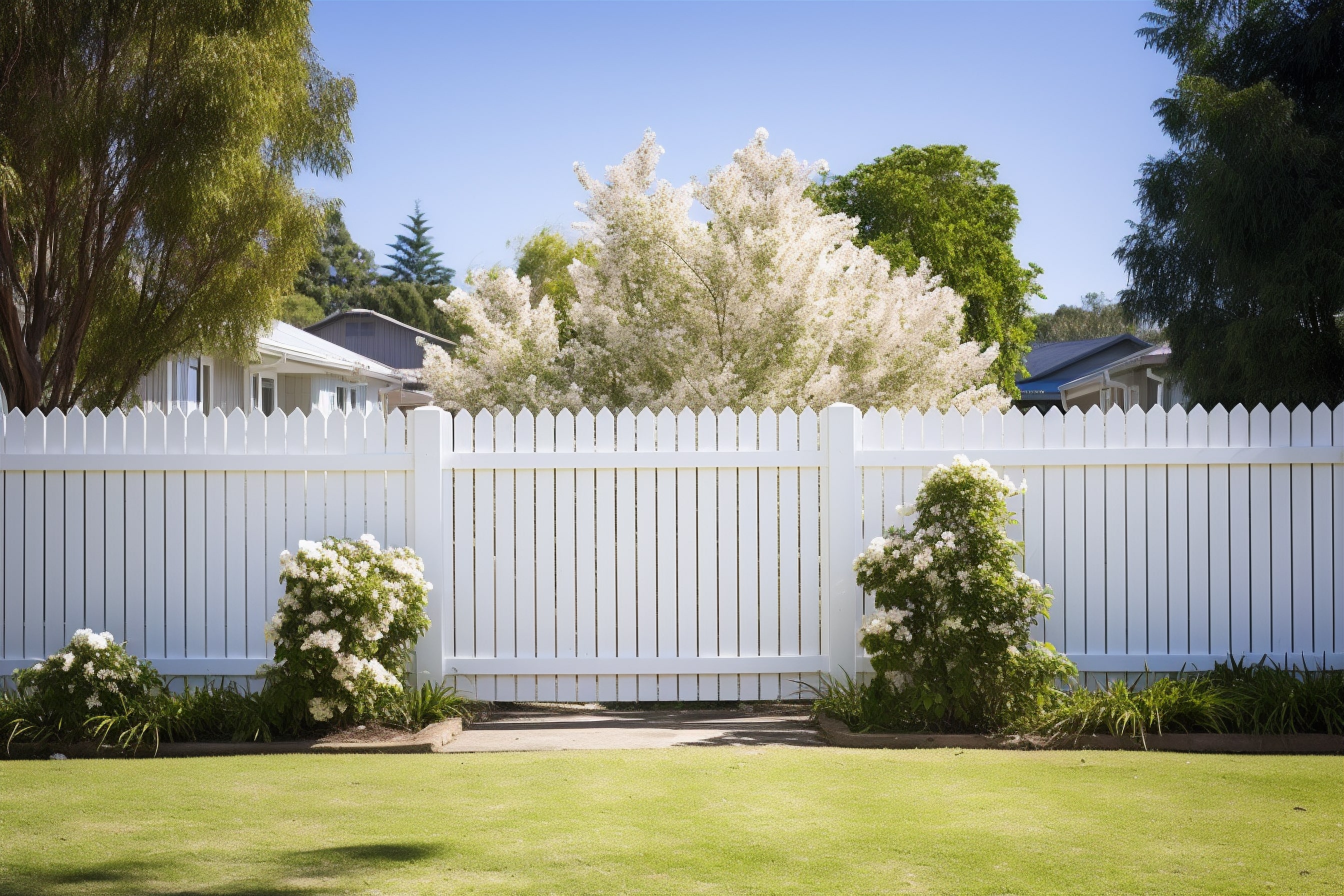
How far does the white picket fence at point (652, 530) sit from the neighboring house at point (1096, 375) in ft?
42.9

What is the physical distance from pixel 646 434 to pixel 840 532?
1.28 metres

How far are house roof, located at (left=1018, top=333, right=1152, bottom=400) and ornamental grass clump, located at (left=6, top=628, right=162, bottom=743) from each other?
36.1m

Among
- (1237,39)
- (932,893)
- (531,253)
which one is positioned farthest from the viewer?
(531,253)

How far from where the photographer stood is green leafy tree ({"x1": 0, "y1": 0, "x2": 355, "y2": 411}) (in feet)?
29.0

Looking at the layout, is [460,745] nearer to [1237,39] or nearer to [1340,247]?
[1340,247]

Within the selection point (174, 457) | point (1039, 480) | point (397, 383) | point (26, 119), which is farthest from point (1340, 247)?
point (397, 383)

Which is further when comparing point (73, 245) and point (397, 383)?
point (397, 383)

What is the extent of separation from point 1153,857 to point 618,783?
2.18 metres

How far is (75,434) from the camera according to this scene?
272 inches

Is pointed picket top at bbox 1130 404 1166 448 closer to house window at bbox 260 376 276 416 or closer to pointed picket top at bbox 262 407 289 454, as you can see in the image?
pointed picket top at bbox 262 407 289 454

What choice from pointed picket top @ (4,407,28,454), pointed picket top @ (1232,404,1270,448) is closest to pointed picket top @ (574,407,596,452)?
pointed picket top @ (4,407,28,454)

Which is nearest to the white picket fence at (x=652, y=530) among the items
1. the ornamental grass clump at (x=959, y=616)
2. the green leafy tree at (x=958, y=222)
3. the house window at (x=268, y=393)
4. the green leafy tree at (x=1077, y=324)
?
the ornamental grass clump at (x=959, y=616)

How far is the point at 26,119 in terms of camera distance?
8.80 metres

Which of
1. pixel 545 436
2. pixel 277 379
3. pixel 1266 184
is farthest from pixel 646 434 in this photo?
pixel 277 379
